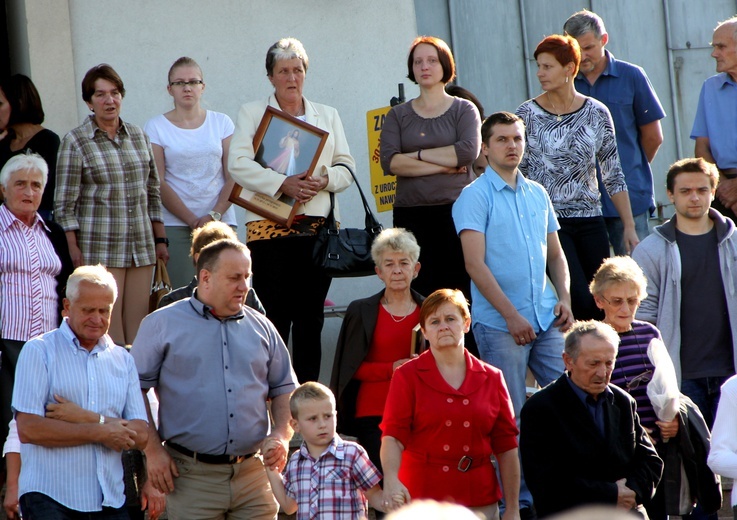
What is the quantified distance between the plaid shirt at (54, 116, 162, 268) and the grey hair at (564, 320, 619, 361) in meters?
3.01

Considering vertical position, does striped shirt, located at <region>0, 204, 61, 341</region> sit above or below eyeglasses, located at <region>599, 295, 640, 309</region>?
above

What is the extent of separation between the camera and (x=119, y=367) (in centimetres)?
527

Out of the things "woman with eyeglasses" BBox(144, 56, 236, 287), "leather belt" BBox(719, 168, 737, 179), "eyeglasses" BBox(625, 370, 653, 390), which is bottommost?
"eyeglasses" BBox(625, 370, 653, 390)

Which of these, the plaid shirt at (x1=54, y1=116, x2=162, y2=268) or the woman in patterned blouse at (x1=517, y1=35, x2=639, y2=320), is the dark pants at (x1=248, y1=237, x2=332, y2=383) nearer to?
the plaid shirt at (x1=54, y1=116, x2=162, y2=268)

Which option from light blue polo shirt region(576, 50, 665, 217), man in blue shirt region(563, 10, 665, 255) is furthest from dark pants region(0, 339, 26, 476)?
light blue polo shirt region(576, 50, 665, 217)

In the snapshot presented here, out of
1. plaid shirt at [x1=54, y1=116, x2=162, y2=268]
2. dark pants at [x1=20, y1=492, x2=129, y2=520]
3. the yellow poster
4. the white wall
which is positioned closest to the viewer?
dark pants at [x1=20, y1=492, x2=129, y2=520]

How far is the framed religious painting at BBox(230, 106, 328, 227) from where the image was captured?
7305 mm

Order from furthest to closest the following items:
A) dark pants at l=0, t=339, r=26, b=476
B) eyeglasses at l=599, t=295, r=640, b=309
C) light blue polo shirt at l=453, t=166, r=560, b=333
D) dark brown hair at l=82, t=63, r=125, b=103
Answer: dark brown hair at l=82, t=63, r=125, b=103 → dark pants at l=0, t=339, r=26, b=476 → light blue polo shirt at l=453, t=166, r=560, b=333 → eyeglasses at l=599, t=295, r=640, b=309

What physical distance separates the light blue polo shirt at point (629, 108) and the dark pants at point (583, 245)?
791 millimetres

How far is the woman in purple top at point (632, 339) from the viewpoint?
582cm

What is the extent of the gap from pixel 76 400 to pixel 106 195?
2438mm

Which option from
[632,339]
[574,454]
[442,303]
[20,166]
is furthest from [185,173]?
[574,454]

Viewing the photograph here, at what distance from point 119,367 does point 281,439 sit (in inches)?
30.7

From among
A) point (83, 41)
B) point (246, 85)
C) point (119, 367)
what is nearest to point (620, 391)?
point (119, 367)
